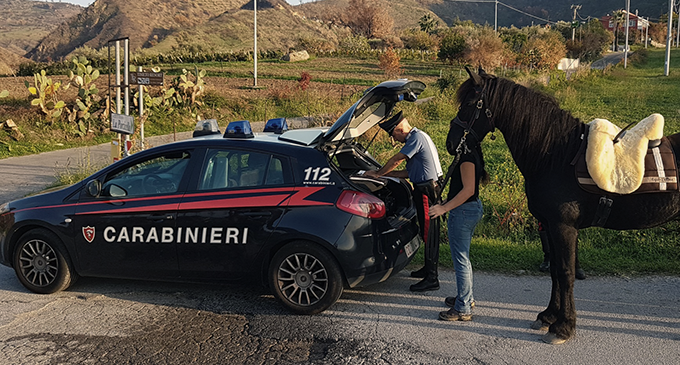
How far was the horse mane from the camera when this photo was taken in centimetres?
471

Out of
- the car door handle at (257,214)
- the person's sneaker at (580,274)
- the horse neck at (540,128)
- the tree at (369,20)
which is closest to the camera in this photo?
the horse neck at (540,128)

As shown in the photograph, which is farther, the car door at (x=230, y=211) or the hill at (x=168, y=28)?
the hill at (x=168, y=28)

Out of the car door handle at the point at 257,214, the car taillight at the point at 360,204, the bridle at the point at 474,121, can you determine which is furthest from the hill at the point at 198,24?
the bridle at the point at 474,121

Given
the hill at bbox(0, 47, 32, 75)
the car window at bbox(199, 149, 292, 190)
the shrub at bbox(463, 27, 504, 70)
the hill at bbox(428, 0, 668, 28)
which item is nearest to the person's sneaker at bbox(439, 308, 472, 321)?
the car window at bbox(199, 149, 292, 190)

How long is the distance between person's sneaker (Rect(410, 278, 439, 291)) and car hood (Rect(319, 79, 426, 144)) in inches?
62.1

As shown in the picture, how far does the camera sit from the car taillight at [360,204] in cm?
516

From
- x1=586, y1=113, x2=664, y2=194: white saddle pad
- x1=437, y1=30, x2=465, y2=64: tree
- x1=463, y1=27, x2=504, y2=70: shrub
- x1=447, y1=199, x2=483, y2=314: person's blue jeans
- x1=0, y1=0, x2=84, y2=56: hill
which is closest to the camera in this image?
x1=586, y1=113, x2=664, y2=194: white saddle pad

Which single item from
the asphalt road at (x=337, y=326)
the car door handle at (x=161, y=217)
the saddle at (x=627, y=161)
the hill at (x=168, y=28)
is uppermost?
the hill at (x=168, y=28)

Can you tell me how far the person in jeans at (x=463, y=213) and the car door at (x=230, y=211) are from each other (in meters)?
1.42

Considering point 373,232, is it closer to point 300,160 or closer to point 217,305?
point 300,160

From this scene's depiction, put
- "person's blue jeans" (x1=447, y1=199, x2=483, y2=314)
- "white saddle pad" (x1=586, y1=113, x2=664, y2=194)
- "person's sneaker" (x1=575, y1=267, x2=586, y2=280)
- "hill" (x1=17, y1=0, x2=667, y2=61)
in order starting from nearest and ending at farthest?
"white saddle pad" (x1=586, y1=113, x2=664, y2=194)
"person's blue jeans" (x1=447, y1=199, x2=483, y2=314)
"person's sneaker" (x1=575, y1=267, x2=586, y2=280)
"hill" (x1=17, y1=0, x2=667, y2=61)

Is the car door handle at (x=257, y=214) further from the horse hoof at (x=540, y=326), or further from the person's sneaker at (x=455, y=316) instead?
the horse hoof at (x=540, y=326)

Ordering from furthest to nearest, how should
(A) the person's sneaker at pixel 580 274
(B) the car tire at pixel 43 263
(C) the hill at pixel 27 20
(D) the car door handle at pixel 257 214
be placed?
(C) the hill at pixel 27 20 → (A) the person's sneaker at pixel 580 274 → (B) the car tire at pixel 43 263 → (D) the car door handle at pixel 257 214

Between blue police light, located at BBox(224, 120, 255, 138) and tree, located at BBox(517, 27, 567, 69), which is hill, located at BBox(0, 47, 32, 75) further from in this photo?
tree, located at BBox(517, 27, 567, 69)
